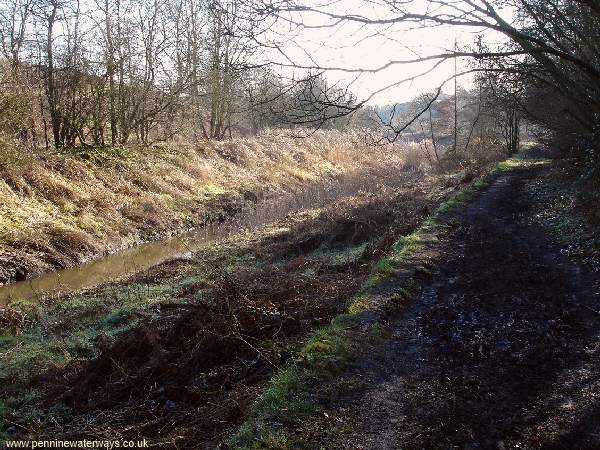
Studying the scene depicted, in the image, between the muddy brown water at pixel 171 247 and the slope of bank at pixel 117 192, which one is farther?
the slope of bank at pixel 117 192

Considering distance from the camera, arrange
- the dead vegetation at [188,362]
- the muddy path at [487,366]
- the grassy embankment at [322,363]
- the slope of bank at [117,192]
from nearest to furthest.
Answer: the muddy path at [487,366], the grassy embankment at [322,363], the dead vegetation at [188,362], the slope of bank at [117,192]

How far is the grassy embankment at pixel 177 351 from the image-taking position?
514cm

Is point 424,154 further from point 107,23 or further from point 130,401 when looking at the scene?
point 130,401

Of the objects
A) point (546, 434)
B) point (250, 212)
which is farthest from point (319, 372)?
point (250, 212)

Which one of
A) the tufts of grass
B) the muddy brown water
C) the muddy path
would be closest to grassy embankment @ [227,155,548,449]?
the tufts of grass

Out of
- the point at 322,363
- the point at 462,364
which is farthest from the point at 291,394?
the point at 462,364

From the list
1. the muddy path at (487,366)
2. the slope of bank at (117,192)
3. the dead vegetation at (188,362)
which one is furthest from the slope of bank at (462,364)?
the slope of bank at (117,192)

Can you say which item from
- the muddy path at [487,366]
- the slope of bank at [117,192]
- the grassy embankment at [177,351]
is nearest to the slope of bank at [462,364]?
the muddy path at [487,366]

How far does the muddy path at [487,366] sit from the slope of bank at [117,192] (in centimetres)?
1221

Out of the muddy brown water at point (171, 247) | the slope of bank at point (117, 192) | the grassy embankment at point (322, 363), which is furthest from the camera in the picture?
the slope of bank at point (117, 192)

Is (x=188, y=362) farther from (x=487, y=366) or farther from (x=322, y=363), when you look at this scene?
(x=487, y=366)

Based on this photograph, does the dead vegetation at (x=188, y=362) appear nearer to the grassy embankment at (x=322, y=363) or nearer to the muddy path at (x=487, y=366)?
the grassy embankment at (x=322, y=363)

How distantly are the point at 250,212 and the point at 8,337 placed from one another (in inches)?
608

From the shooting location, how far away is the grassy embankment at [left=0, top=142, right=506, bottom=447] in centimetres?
514
